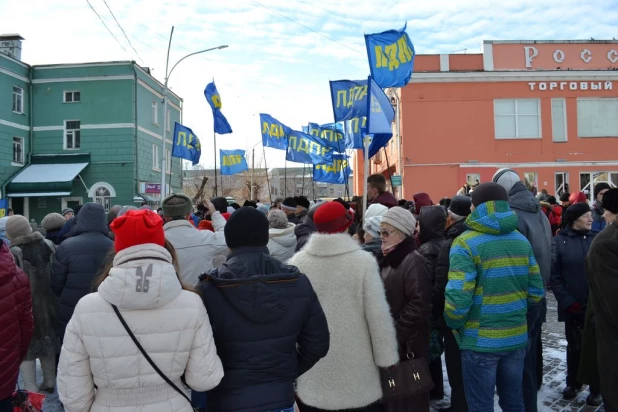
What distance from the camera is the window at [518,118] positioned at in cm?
2509

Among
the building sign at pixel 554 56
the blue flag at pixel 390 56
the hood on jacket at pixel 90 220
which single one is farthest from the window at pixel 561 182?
the hood on jacket at pixel 90 220

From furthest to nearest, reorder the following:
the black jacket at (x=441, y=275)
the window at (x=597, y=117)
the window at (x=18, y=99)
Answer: the window at (x=18, y=99), the window at (x=597, y=117), the black jacket at (x=441, y=275)

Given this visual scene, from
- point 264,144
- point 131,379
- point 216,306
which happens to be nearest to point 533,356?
point 216,306

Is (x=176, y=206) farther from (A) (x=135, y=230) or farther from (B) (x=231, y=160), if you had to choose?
(B) (x=231, y=160)

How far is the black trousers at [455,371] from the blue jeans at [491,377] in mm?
841

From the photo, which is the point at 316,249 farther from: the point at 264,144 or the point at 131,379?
the point at 264,144

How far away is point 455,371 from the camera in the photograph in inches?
187

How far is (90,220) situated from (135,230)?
3228 millimetres

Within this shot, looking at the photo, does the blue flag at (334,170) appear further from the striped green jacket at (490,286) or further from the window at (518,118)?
the striped green jacket at (490,286)

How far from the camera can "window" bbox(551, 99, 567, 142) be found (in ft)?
82.5

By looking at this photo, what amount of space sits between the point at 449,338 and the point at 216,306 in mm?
2859

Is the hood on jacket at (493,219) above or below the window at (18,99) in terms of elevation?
below

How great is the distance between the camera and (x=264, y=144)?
18781mm

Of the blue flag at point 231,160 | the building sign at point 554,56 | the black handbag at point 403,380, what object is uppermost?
the building sign at point 554,56
